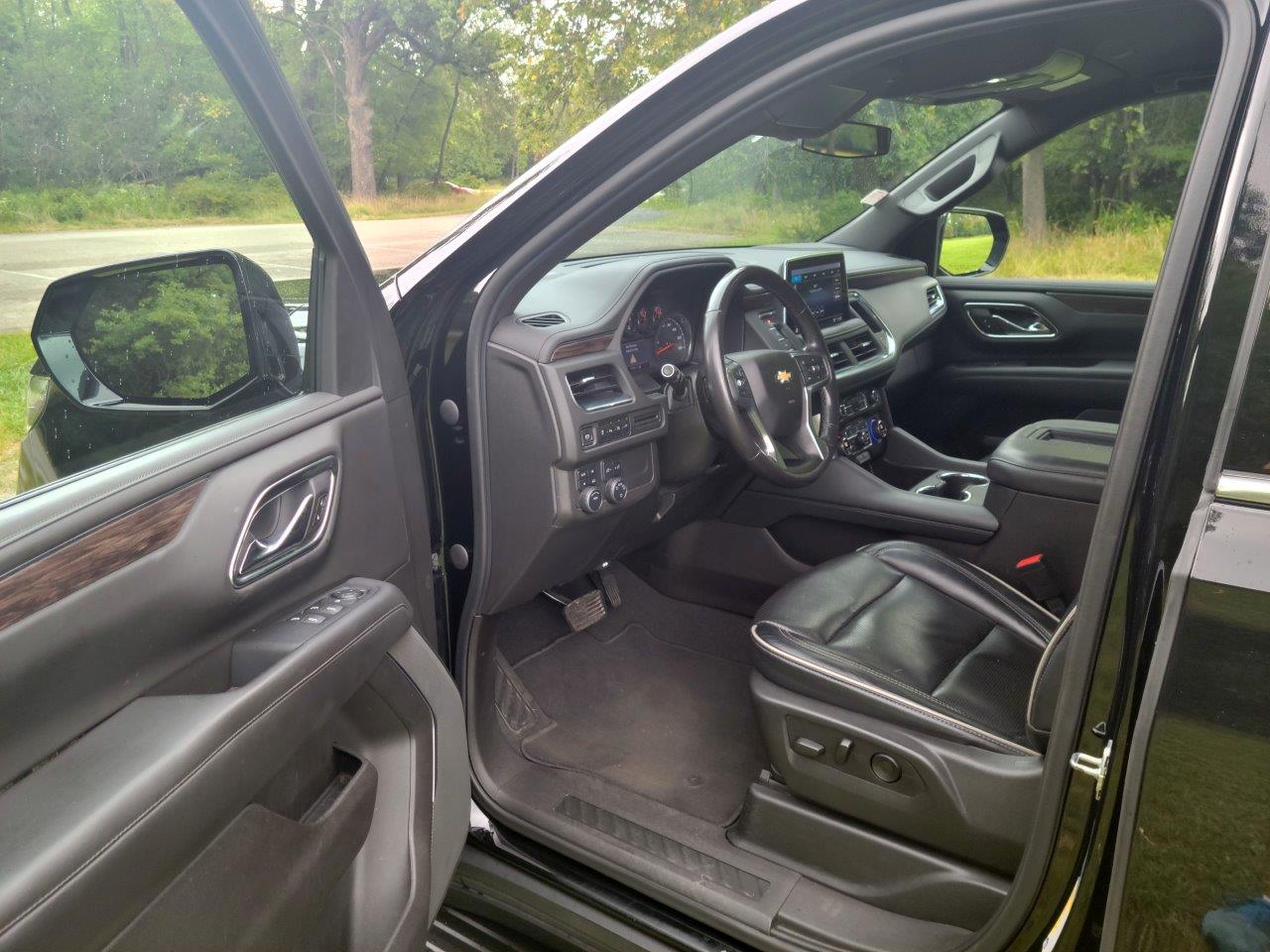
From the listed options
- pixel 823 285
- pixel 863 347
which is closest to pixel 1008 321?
pixel 863 347

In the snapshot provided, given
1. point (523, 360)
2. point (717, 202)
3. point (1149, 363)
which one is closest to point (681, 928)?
point (523, 360)

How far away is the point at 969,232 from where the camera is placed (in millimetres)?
3588

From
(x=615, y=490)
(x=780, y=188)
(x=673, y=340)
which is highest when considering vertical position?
(x=780, y=188)

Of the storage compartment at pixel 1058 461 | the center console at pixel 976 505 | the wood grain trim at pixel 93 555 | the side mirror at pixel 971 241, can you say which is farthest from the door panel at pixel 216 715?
the side mirror at pixel 971 241

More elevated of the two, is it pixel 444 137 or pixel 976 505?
pixel 444 137

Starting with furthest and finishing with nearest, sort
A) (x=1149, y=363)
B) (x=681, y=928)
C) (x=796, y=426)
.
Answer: (x=796, y=426) → (x=681, y=928) → (x=1149, y=363)

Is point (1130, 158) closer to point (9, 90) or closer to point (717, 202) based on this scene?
point (717, 202)

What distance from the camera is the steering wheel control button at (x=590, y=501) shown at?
1881 millimetres

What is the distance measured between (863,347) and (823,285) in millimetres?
230

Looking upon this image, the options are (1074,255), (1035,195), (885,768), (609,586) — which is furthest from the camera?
(1074,255)

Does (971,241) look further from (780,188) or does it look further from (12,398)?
(12,398)

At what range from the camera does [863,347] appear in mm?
3082

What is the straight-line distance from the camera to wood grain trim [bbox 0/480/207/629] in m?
0.91

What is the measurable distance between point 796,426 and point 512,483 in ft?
2.20
